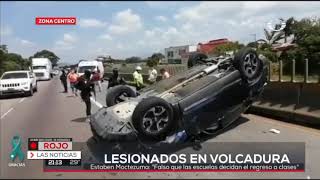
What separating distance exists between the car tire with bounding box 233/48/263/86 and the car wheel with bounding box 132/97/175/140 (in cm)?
197

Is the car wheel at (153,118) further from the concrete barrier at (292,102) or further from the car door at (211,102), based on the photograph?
the concrete barrier at (292,102)

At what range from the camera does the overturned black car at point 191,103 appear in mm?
8703

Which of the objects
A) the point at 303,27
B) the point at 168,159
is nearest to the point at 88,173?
the point at 168,159

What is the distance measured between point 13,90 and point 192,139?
21.3 metres

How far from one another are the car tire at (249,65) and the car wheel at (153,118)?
6.48 feet

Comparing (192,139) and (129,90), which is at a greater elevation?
(129,90)

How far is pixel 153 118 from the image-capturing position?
8.78 metres

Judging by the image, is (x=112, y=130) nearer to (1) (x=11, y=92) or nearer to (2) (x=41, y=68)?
(1) (x=11, y=92)

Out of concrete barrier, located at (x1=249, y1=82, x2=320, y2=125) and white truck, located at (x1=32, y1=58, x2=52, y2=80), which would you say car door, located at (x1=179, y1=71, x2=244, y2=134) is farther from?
white truck, located at (x1=32, y1=58, x2=52, y2=80)

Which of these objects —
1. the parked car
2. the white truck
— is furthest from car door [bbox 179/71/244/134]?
the white truck

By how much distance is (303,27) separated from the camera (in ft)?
119

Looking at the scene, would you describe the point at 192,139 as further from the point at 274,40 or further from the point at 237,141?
the point at 274,40

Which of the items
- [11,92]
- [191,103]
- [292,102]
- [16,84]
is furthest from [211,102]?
[11,92]

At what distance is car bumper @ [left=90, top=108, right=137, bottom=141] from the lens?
28.0ft
